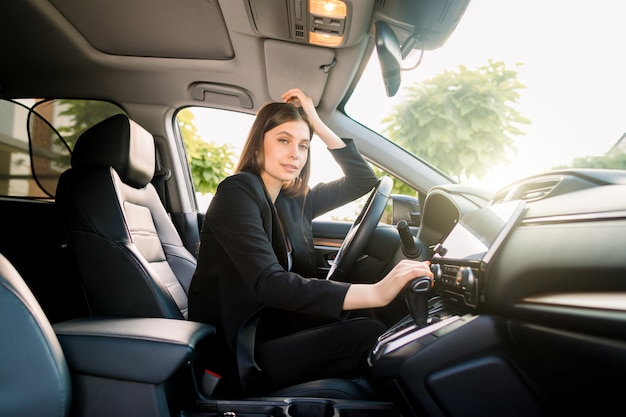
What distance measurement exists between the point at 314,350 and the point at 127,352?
0.56 m

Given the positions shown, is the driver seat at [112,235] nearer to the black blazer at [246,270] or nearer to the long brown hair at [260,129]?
the black blazer at [246,270]

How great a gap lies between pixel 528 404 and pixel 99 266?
4.43ft

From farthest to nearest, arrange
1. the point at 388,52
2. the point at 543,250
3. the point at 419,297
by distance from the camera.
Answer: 1. the point at 388,52
2. the point at 419,297
3. the point at 543,250

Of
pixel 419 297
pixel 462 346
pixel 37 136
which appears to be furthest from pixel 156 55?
pixel 462 346

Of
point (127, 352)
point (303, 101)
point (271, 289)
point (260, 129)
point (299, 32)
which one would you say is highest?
point (299, 32)

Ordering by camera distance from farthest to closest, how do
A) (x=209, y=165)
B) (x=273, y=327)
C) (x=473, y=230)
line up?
(x=209, y=165) → (x=273, y=327) → (x=473, y=230)

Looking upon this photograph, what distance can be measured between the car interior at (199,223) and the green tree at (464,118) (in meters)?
0.58

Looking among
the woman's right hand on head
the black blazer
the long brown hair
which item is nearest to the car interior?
the black blazer

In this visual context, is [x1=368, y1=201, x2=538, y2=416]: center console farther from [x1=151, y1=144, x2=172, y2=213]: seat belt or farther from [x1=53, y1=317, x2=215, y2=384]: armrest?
[x1=151, y1=144, x2=172, y2=213]: seat belt

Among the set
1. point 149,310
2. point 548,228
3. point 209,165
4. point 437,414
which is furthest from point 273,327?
point 209,165

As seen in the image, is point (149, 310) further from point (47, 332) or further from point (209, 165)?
point (209, 165)

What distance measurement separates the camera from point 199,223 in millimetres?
2859

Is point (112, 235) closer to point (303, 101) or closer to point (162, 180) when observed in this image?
point (303, 101)

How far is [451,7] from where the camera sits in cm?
156
